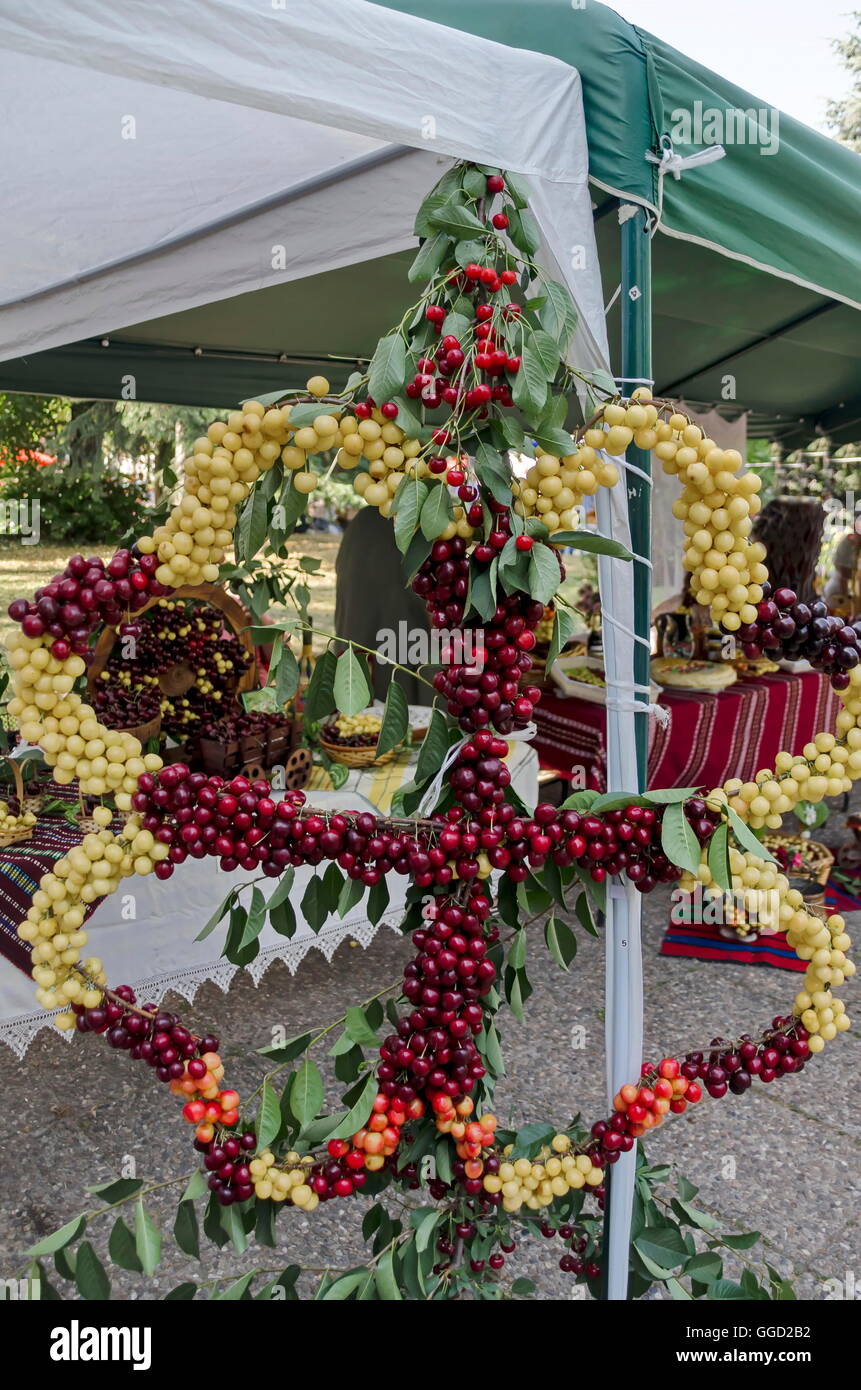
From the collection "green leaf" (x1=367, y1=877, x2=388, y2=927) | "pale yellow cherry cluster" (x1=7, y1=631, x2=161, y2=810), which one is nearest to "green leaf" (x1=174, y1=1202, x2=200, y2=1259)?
"green leaf" (x1=367, y1=877, x2=388, y2=927)

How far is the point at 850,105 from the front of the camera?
45.8ft

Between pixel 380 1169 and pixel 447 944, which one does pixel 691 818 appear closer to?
pixel 447 944

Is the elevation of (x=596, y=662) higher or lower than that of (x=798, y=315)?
lower

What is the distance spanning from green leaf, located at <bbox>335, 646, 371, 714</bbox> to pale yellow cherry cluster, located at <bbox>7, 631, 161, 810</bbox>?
22 centimetres

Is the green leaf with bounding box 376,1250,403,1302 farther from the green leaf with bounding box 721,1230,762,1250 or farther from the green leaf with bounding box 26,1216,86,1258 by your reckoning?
the green leaf with bounding box 721,1230,762,1250

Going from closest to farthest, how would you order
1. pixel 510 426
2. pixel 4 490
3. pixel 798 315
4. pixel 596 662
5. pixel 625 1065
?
pixel 510 426 → pixel 625 1065 → pixel 798 315 → pixel 596 662 → pixel 4 490

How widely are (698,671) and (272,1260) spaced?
2644 mm

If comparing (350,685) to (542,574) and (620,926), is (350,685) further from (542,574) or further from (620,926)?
(620,926)

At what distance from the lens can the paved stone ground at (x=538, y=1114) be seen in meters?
1.95

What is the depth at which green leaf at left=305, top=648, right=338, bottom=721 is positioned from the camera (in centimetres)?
108

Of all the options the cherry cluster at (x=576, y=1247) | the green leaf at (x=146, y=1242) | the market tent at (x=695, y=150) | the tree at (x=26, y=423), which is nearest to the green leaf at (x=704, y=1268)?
the cherry cluster at (x=576, y=1247)
